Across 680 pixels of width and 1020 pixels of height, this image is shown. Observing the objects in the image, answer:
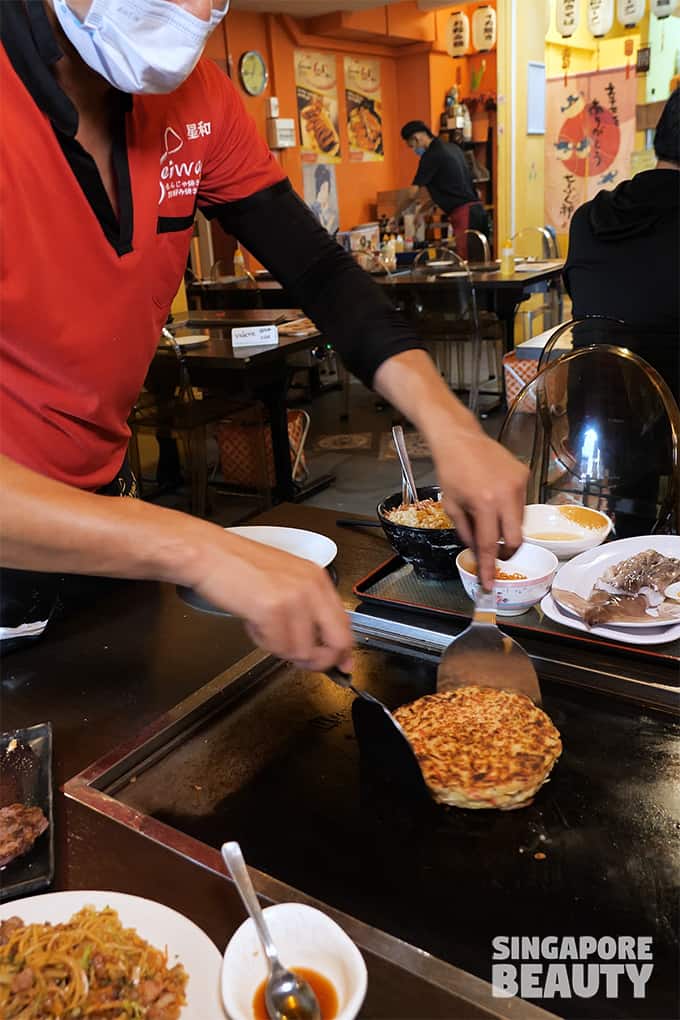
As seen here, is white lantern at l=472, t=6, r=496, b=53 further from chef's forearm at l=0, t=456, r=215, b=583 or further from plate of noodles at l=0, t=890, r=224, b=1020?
plate of noodles at l=0, t=890, r=224, b=1020

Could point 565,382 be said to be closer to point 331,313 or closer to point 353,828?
point 331,313

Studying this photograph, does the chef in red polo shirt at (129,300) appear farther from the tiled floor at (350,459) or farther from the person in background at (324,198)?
the person in background at (324,198)

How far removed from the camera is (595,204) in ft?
9.13

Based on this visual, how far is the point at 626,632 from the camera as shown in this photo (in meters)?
1.21

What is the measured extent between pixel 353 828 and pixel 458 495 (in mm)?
454

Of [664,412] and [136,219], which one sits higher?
[136,219]

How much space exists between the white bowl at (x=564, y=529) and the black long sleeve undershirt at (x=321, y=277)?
1.30ft

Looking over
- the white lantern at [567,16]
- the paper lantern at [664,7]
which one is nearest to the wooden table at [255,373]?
the paper lantern at [664,7]

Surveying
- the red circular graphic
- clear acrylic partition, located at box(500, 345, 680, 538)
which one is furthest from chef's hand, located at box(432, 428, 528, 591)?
the red circular graphic

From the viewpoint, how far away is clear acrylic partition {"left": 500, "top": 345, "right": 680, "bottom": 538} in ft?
6.73

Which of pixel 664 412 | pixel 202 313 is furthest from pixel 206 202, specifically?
pixel 202 313

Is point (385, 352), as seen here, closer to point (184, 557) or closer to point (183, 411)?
point (184, 557)

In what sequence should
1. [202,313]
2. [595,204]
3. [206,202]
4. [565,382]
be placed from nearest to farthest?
[206,202] < [565,382] < [595,204] < [202,313]

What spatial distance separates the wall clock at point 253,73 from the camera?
783 cm
